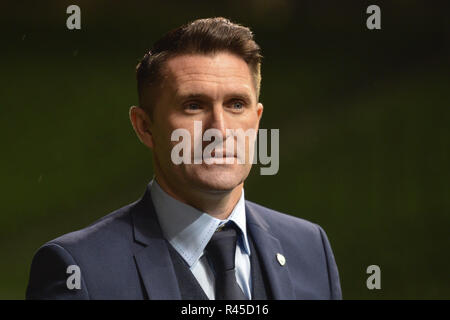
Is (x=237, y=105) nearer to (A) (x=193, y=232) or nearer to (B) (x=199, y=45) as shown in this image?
(B) (x=199, y=45)

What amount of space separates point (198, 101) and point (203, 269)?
565mm

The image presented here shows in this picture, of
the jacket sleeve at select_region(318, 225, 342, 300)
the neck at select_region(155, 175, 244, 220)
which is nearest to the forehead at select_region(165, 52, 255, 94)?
the neck at select_region(155, 175, 244, 220)

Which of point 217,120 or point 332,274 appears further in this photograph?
point 332,274

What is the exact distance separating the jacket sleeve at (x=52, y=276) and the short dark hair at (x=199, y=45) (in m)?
0.56

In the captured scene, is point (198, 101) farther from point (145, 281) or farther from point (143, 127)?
point (145, 281)

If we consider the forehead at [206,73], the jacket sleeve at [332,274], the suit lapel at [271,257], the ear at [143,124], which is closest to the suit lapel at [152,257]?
the ear at [143,124]

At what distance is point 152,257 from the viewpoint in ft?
7.39

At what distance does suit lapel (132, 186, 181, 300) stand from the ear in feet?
Result: 0.70

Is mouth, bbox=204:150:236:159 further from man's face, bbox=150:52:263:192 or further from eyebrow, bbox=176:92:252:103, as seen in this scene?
eyebrow, bbox=176:92:252:103

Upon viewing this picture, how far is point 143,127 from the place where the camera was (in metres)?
2.40

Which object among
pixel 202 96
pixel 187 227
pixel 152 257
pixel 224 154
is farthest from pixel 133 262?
pixel 202 96

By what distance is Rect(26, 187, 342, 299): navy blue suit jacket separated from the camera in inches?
86.2

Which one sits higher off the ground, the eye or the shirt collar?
the eye

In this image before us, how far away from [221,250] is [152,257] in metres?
0.23
